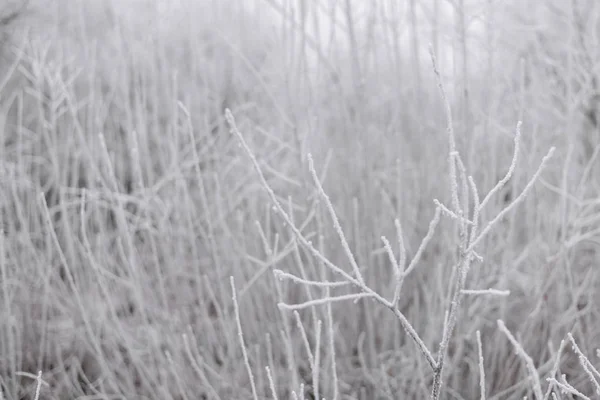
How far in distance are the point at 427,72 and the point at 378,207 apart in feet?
2.22

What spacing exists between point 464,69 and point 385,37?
331 millimetres

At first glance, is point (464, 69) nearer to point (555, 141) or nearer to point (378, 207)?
point (378, 207)

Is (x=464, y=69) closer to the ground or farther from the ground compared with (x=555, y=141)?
farther from the ground

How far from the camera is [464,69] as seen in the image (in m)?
1.35

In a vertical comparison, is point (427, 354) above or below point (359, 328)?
above

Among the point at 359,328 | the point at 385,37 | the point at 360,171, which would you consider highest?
the point at 385,37

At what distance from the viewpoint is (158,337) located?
61.7 inches

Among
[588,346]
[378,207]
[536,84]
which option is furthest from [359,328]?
[536,84]

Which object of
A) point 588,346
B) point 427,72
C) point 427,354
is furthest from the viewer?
point 427,72

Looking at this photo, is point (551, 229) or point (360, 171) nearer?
point (551, 229)

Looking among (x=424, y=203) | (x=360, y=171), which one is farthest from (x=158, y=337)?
(x=424, y=203)

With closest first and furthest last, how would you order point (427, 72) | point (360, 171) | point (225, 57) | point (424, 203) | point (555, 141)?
point (360, 171) < point (424, 203) < point (555, 141) < point (427, 72) < point (225, 57)

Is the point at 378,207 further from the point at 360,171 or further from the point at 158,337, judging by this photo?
the point at 158,337

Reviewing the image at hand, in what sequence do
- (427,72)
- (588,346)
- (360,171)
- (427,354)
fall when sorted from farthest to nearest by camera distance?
(427,72)
(360,171)
(588,346)
(427,354)
